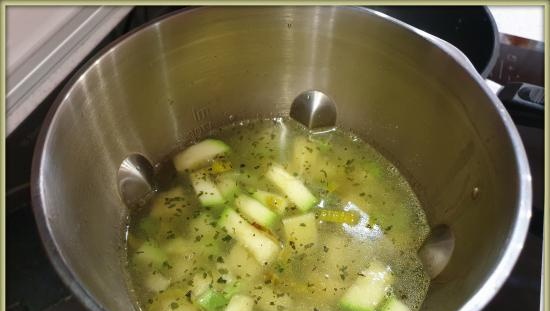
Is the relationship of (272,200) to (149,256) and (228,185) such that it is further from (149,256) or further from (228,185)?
(149,256)

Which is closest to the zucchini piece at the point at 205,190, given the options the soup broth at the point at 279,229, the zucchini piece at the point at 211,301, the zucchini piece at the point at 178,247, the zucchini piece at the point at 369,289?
the soup broth at the point at 279,229

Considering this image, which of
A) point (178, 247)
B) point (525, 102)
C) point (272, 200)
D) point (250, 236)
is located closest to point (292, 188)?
point (272, 200)

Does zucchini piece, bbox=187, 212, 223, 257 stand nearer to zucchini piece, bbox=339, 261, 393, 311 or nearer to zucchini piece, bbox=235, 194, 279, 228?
zucchini piece, bbox=235, 194, 279, 228

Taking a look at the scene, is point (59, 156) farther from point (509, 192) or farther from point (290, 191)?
point (509, 192)

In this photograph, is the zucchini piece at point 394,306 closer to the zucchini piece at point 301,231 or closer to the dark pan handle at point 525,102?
the zucchini piece at point 301,231

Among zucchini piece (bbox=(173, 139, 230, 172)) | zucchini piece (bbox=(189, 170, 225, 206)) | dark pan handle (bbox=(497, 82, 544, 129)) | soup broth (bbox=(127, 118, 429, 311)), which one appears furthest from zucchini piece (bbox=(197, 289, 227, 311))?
dark pan handle (bbox=(497, 82, 544, 129))

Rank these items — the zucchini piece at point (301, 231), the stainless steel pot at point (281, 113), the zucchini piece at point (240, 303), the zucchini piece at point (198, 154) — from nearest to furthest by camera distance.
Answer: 1. the stainless steel pot at point (281, 113)
2. the zucchini piece at point (240, 303)
3. the zucchini piece at point (301, 231)
4. the zucchini piece at point (198, 154)
